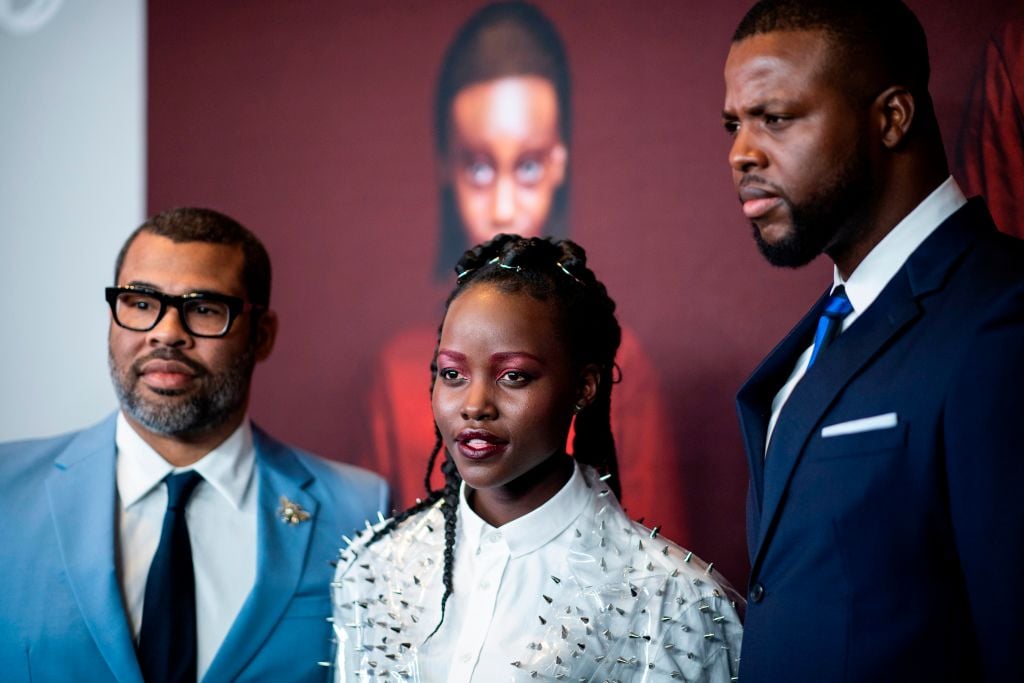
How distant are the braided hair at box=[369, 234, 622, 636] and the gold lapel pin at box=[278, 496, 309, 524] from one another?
33cm

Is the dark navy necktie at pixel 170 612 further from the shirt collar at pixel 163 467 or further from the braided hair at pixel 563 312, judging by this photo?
the braided hair at pixel 563 312

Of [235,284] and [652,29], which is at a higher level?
[652,29]

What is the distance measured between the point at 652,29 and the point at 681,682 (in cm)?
185

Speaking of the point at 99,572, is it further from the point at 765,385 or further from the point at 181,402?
the point at 765,385

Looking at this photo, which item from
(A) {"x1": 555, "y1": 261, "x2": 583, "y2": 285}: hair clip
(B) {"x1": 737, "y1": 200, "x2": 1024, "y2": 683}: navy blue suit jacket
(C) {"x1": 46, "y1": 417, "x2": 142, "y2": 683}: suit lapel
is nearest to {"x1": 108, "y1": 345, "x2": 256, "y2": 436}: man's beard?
(C) {"x1": 46, "y1": 417, "x2": 142, "y2": 683}: suit lapel

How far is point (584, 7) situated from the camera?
10.6 feet

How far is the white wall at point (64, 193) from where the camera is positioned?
3.96 m

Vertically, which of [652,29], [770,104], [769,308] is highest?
[652,29]

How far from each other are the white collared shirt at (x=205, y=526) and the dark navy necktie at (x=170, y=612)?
1.4 inches

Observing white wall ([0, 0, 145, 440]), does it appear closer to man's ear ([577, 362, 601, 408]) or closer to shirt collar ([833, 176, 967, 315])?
man's ear ([577, 362, 601, 408])

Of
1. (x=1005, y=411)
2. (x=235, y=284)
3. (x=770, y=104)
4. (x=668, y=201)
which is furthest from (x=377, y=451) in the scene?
(x=1005, y=411)

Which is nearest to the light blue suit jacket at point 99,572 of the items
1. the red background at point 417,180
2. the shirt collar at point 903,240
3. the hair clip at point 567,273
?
the red background at point 417,180

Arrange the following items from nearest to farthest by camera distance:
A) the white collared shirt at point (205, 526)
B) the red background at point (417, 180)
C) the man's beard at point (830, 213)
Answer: the man's beard at point (830, 213) < the white collared shirt at point (205, 526) < the red background at point (417, 180)

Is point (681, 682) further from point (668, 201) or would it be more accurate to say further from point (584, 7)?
point (584, 7)
